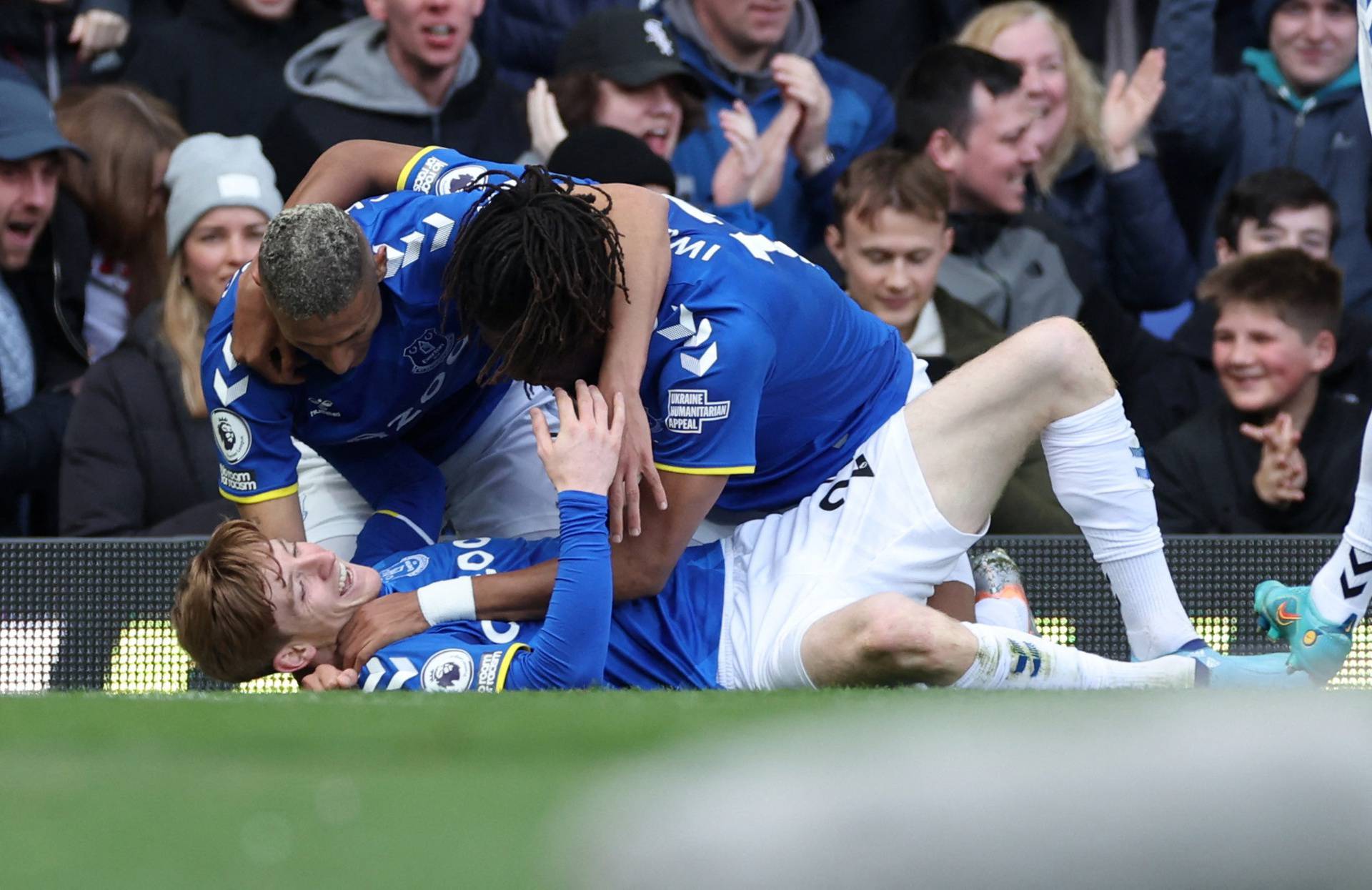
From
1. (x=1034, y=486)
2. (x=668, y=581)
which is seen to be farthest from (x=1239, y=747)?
(x=1034, y=486)

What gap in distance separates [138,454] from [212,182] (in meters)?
0.82

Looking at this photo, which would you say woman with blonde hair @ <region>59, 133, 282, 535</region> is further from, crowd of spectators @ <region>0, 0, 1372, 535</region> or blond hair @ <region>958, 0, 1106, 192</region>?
blond hair @ <region>958, 0, 1106, 192</region>

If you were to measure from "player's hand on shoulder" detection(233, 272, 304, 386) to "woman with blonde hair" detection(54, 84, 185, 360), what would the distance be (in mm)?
2015

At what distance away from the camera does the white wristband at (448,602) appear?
12.1 ft

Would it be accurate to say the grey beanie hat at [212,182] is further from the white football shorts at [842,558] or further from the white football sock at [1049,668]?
the white football sock at [1049,668]

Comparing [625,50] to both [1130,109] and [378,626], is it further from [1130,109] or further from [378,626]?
[378,626]

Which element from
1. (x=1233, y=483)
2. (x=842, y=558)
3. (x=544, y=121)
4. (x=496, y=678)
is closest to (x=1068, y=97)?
(x=1233, y=483)

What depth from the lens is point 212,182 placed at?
17.4 ft

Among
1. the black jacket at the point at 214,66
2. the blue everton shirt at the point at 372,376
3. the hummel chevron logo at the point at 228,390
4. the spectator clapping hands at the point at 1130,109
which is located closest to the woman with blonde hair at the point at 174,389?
the black jacket at the point at 214,66

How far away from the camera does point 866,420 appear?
13.2ft

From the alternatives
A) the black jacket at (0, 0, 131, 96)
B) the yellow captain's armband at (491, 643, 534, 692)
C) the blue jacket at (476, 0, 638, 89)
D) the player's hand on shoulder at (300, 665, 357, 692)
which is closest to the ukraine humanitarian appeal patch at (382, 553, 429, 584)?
the player's hand on shoulder at (300, 665, 357, 692)

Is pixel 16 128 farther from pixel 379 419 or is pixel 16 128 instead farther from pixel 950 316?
pixel 950 316

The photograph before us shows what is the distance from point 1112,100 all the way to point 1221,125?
41 centimetres

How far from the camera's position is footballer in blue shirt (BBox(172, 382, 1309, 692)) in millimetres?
3441
